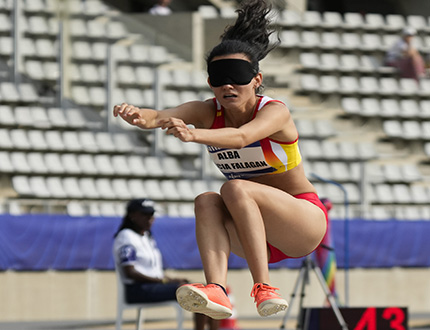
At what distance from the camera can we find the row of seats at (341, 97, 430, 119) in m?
15.3

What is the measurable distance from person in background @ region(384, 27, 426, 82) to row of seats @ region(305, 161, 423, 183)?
1806mm

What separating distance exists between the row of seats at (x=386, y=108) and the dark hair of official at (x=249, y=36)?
34.3ft

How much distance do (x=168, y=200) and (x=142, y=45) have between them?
7.54 feet

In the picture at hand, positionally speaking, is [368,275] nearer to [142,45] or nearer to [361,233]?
[361,233]

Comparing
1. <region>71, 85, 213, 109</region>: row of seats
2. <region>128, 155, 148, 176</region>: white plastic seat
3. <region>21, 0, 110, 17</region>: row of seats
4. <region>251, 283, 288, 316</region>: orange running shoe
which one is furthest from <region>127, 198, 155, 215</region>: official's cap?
<region>21, 0, 110, 17</region>: row of seats

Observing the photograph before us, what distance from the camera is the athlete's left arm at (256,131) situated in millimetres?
4070

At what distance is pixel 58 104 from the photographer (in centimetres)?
1352

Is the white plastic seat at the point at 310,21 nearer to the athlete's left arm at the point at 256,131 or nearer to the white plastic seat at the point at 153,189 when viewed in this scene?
the white plastic seat at the point at 153,189

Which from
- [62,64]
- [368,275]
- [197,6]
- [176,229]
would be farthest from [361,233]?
[197,6]

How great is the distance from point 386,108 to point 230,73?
11.4 metres

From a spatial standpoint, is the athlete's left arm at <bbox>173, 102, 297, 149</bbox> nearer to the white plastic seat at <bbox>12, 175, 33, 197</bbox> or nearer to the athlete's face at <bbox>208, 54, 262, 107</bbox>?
the athlete's face at <bbox>208, 54, 262, 107</bbox>

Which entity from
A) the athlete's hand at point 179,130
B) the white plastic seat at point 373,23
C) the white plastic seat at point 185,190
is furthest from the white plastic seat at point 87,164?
the athlete's hand at point 179,130

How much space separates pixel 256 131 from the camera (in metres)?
4.25

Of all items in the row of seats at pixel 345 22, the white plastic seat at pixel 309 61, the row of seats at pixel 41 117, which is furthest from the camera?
the row of seats at pixel 345 22
